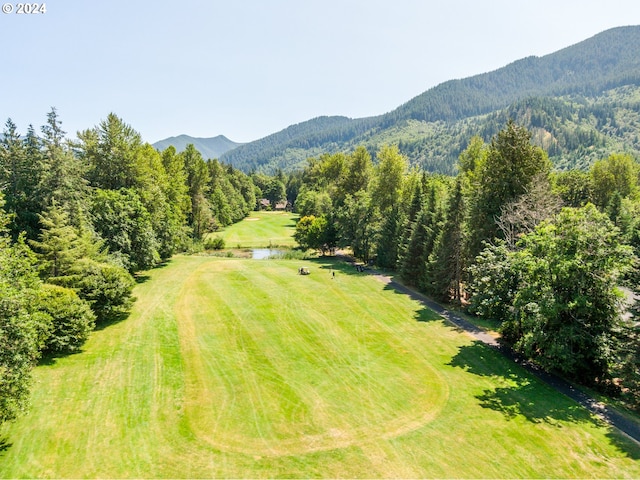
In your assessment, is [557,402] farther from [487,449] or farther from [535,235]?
[535,235]

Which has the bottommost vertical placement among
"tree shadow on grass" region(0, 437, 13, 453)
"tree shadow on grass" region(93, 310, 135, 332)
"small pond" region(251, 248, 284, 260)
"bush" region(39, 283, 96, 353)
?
"small pond" region(251, 248, 284, 260)

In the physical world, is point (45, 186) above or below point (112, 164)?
below

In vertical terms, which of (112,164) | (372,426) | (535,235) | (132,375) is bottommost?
(372,426)

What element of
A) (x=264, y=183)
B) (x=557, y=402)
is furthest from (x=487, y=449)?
(x=264, y=183)

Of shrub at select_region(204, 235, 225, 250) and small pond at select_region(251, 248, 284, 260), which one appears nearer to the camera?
small pond at select_region(251, 248, 284, 260)

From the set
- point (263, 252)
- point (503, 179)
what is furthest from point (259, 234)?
point (503, 179)

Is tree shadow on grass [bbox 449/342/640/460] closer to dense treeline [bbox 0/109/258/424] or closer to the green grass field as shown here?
the green grass field

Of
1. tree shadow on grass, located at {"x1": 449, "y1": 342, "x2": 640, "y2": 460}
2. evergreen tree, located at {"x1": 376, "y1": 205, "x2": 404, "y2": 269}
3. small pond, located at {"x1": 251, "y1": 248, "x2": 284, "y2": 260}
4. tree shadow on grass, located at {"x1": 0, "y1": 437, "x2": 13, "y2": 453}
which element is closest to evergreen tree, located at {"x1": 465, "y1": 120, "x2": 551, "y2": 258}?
tree shadow on grass, located at {"x1": 449, "y1": 342, "x2": 640, "y2": 460}
